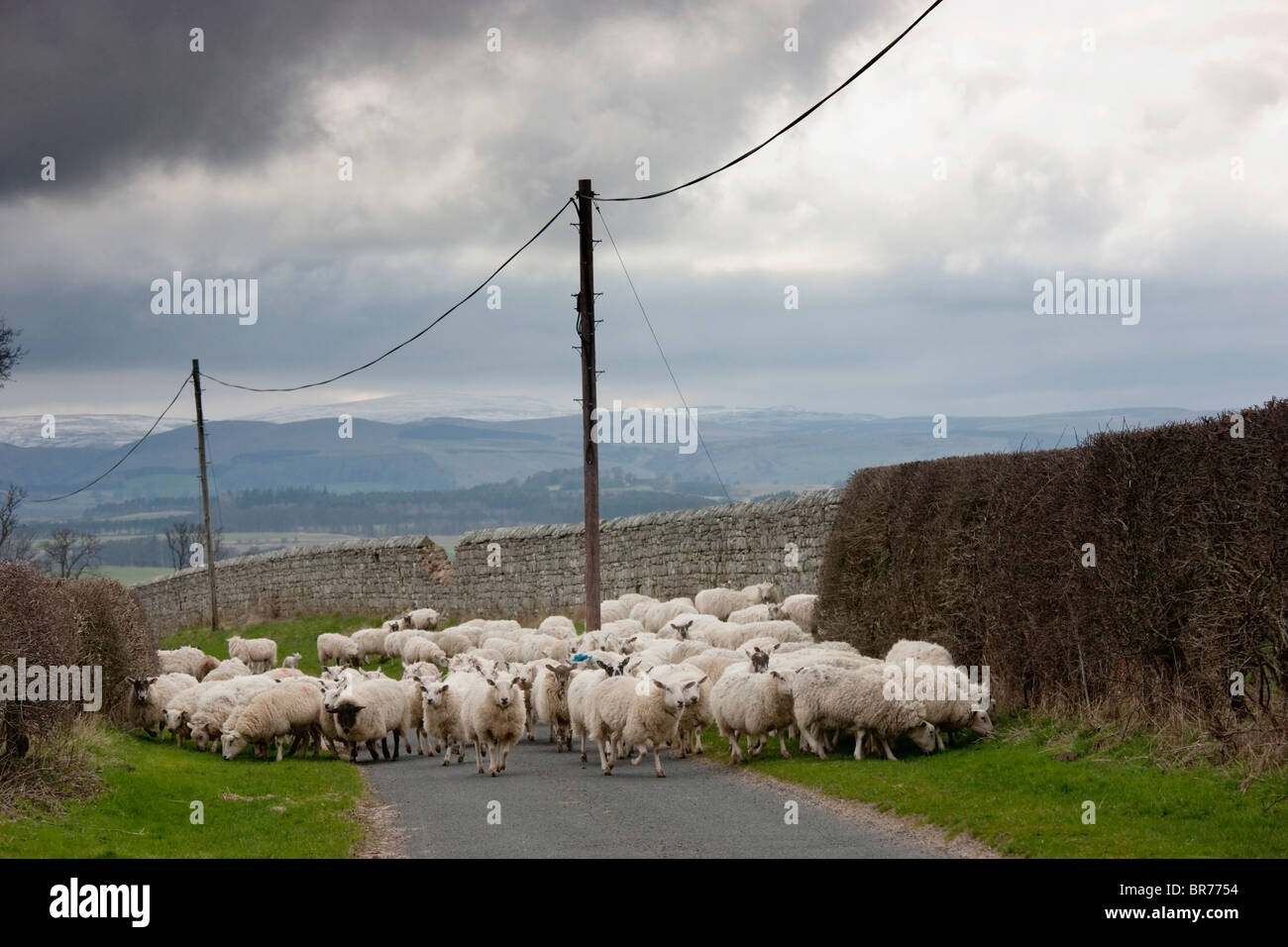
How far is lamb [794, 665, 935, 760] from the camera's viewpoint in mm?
14586

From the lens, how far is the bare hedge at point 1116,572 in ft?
38.6

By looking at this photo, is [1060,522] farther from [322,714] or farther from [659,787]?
[322,714]

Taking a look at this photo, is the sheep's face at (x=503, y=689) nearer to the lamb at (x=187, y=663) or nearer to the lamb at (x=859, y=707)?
the lamb at (x=859, y=707)

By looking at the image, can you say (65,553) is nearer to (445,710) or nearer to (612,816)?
(445,710)

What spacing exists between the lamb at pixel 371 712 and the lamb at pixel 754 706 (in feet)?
16.1

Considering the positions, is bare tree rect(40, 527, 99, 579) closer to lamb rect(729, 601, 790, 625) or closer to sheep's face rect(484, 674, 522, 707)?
lamb rect(729, 601, 790, 625)

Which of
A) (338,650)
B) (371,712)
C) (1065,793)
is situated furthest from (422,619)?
(1065,793)

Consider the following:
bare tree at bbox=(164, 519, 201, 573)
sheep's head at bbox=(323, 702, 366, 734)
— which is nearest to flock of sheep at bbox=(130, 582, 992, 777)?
sheep's head at bbox=(323, 702, 366, 734)

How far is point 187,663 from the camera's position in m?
25.7

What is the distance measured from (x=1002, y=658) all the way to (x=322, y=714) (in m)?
9.19

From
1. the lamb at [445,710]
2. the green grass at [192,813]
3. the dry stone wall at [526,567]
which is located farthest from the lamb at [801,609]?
the green grass at [192,813]

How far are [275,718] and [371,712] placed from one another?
126 cm

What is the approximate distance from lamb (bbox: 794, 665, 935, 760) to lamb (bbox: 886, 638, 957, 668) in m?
1.46
